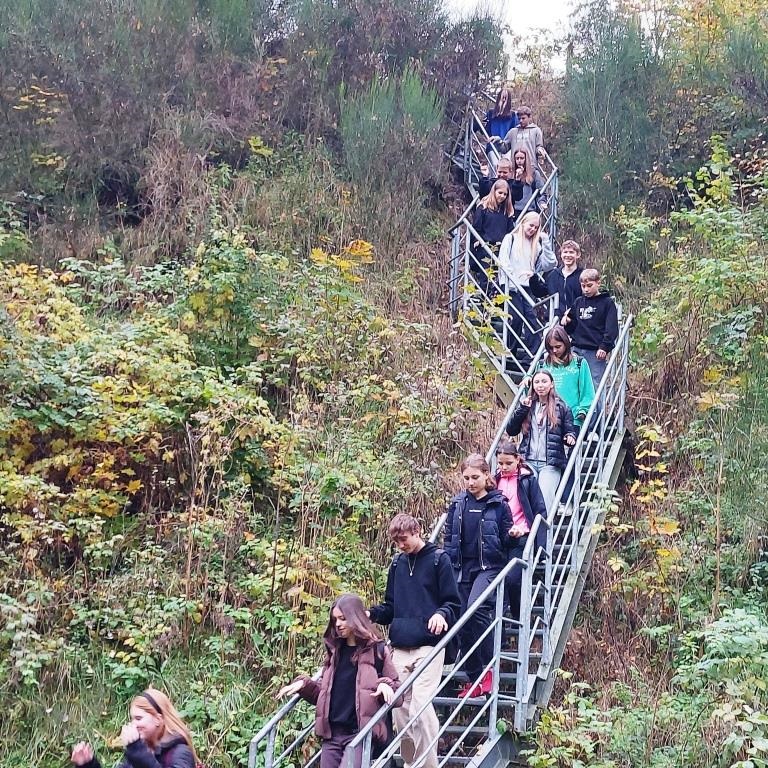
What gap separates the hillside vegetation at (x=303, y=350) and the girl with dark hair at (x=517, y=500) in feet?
3.09

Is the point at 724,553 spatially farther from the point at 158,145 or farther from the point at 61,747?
the point at 158,145

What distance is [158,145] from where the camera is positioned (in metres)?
13.6

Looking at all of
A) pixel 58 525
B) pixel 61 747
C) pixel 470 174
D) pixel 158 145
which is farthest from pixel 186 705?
pixel 470 174

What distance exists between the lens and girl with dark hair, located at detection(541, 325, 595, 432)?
8.45 m

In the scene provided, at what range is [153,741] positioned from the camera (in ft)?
16.4

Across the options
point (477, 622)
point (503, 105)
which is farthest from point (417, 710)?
point (503, 105)

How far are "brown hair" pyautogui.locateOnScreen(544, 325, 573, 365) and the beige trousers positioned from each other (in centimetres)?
317

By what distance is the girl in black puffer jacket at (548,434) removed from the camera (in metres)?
Result: 7.86

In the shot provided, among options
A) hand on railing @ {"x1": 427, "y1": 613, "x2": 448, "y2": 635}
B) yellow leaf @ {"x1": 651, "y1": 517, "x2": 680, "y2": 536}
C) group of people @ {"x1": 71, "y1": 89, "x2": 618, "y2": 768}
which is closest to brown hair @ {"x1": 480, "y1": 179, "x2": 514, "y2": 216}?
group of people @ {"x1": 71, "y1": 89, "x2": 618, "y2": 768}

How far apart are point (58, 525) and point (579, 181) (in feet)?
33.7

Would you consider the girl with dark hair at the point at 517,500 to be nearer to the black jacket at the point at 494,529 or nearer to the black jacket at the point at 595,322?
the black jacket at the point at 494,529

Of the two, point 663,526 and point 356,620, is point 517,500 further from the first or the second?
point 356,620

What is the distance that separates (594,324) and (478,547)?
11.1ft

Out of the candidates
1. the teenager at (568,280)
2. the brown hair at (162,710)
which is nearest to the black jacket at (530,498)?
the brown hair at (162,710)
